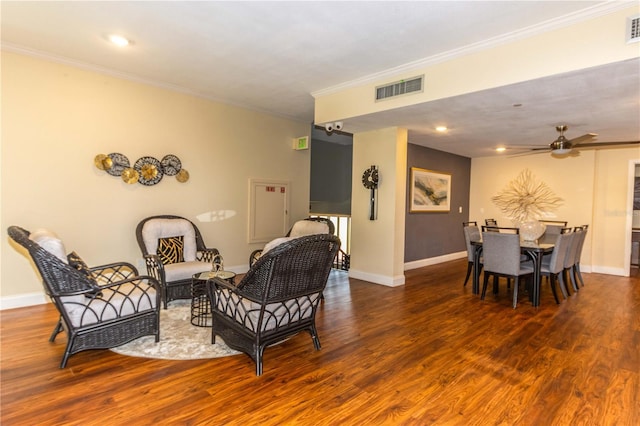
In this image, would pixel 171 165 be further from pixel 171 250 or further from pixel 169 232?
pixel 171 250

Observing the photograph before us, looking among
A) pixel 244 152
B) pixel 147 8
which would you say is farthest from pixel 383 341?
pixel 244 152

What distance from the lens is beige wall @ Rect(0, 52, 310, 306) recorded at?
3.87 meters

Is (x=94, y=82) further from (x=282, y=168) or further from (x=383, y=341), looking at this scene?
(x=383, y=341)

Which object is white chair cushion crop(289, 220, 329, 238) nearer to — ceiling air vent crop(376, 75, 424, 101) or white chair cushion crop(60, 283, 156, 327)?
ceiling air vent crop(376, 75, 424, 101)

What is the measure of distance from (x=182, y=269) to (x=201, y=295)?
51 cm

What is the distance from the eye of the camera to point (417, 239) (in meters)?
7.08

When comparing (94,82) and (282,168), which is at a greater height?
(94,82)

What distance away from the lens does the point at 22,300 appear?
3.94 metres

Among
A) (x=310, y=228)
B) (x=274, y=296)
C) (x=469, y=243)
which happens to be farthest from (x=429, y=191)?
(x=274, y=296)

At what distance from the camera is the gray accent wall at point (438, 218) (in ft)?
22.7

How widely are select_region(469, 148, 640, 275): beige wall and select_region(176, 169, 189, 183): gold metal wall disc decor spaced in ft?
23.4

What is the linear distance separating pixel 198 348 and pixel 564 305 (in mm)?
4500

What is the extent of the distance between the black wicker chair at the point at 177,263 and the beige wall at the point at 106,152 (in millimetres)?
391

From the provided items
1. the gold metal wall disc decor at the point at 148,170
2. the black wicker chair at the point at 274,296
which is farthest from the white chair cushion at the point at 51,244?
the gold metal wall disc decor at the point at 148,170
